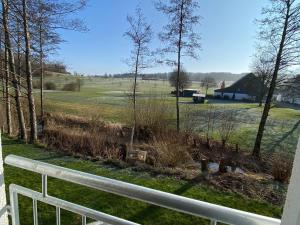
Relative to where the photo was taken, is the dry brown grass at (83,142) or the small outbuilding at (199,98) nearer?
the dry brown grass at (83,142)

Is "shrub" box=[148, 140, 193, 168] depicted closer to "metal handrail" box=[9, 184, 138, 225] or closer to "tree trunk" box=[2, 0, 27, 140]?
"tree trunk" box=[2, 0, 27, 140]

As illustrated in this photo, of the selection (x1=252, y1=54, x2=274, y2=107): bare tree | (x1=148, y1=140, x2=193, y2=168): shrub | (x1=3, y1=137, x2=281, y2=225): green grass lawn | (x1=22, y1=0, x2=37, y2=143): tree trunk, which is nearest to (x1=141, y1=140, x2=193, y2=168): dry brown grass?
(x1=148, y1=140, x2=193, y2=168): shrub

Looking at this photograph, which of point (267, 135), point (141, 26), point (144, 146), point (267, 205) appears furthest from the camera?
point (267, 135)

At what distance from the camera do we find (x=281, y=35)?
6277mm

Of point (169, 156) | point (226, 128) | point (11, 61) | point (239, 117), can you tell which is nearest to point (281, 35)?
point (226, 128)

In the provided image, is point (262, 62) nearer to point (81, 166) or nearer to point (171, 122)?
point (171, 122)

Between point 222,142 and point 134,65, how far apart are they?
3592 millimetres

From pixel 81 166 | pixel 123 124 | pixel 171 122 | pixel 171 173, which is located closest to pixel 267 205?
pixel 171 173

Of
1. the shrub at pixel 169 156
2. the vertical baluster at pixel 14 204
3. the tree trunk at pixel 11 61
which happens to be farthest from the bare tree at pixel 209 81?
the vertical baluster at pixel 14 204

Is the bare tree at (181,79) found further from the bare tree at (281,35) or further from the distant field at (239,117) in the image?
the bare tree at (281,35)

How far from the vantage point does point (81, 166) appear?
4.77 meters

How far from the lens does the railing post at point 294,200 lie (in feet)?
1.85

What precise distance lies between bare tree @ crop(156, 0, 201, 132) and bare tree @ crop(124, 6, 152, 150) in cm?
56

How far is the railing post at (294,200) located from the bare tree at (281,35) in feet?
21.1
